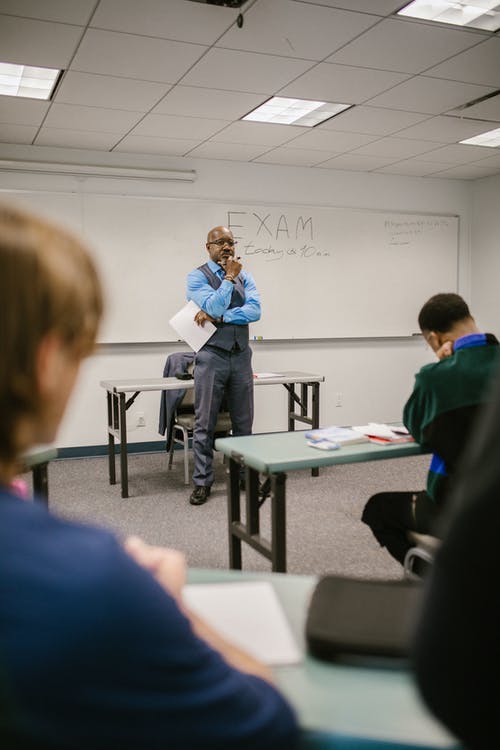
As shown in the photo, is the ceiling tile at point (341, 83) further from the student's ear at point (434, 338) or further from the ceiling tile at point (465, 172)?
the ceiling tile at point (465, 172)

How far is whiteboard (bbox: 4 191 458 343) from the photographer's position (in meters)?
5.00

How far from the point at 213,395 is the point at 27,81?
6.69 feet

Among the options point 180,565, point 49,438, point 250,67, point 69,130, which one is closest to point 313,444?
point 180,565

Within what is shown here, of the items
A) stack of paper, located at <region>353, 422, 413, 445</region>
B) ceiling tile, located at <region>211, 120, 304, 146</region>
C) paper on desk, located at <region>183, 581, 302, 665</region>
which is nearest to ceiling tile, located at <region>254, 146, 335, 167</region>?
ceiling tile, located at <region>211, 120, 304, 146</region>

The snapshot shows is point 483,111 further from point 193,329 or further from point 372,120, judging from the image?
point 193,329

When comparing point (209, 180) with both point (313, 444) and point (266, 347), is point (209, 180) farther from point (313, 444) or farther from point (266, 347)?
point (313, 444)

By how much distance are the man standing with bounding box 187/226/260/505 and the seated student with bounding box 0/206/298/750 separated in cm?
323

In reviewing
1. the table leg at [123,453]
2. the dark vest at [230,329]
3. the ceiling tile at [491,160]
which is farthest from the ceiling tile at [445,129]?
the table leg at [123,453]

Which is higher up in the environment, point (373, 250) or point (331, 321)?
point (373, 250)

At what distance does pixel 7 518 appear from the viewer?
1.57 ft

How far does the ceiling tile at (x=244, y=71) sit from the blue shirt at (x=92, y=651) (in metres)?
3.04

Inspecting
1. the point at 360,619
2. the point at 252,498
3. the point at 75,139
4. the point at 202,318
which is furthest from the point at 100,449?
the point at 360,619

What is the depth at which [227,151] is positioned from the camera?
496 centimetres

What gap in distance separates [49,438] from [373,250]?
5585 millimetres
